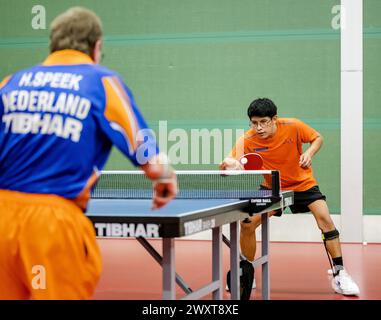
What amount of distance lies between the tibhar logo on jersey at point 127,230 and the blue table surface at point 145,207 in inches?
2.4

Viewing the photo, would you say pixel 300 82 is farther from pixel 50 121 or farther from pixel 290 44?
pixel 50 121

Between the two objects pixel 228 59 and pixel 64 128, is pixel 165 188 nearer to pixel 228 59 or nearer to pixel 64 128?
pixel 64 128

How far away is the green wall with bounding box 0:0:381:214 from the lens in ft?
29.7

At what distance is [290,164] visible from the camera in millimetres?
6152

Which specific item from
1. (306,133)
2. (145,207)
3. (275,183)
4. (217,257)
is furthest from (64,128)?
(306,133)

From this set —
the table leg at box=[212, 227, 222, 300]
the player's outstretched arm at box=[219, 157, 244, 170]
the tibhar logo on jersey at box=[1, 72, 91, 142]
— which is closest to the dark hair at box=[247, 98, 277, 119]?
the player's outstretched arm at box=[219, 157, 244, 170]

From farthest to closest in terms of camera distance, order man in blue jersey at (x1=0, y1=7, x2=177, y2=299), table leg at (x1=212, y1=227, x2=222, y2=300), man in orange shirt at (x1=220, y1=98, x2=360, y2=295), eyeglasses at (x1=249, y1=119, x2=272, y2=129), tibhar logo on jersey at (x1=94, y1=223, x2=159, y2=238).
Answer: eyeglasses at (x1=249, y1=119, x2=272, y2=129) < man in orange shirt at (x1=220, y1=98, x2=360, y2=295) < table leg at (x1=212, y1=227, x2=222, y2=300) < tibhar logo on jersey at (x1=94, y1=223, x2=159, y2=238) < man in blue jersey at (x1=0, y1=7, x2=177, y2=299)

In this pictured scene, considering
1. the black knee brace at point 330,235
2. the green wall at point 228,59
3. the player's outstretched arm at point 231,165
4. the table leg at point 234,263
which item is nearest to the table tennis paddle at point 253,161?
the player's outstretched arm at point 231,165

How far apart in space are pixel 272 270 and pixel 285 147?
1.43 metres

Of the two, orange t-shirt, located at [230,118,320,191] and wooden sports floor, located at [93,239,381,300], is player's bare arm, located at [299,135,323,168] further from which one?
wooden sports floor, located at [93,239,381,300]

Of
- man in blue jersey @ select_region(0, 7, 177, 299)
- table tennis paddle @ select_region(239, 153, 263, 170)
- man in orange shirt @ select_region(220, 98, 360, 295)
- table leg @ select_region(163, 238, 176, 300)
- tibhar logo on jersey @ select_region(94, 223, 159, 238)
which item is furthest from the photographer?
man in orange shirt @ select_region(220, 98, 360, 295)

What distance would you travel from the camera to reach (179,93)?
955 centimetres

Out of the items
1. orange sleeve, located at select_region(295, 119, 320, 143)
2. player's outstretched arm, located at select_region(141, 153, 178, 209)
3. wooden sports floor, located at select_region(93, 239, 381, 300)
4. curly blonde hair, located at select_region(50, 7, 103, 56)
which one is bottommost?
wooden sports floor, located at select_region(93, 239, 381, 300)
